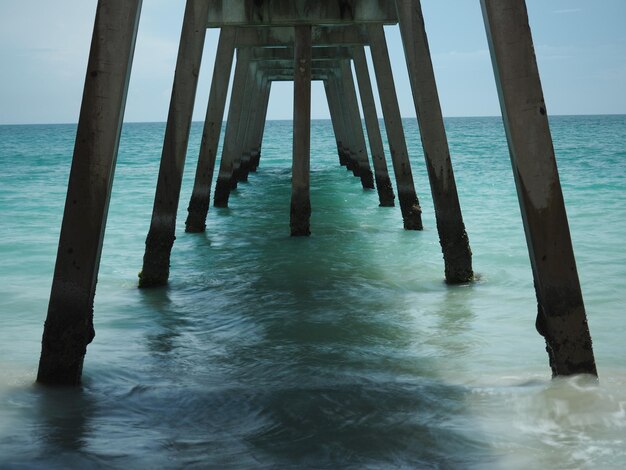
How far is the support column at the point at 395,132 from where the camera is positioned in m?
9.76

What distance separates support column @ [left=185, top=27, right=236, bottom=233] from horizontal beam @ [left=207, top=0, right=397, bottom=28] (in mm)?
817

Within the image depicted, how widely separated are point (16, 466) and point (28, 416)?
0.49 meters

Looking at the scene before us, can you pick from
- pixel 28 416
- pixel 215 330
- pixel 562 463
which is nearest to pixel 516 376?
pixel 562 463

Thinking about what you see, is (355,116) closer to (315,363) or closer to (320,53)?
(320,53)

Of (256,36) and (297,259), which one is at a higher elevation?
(256,36)

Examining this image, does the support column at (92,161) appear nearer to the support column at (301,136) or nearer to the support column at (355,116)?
the support column at (301,136)

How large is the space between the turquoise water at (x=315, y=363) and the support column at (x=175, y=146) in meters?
0.26

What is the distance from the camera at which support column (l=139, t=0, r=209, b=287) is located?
20.2 feet

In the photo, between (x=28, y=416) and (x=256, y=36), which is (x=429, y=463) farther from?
(x=256, y=36)

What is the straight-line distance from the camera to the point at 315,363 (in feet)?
13.5

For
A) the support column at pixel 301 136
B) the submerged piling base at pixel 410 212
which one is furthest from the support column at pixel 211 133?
the submerged piling base at pixel 410 212

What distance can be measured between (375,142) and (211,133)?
3.72 meters

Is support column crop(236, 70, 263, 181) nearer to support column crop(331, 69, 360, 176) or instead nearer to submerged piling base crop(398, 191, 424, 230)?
support column crop(331, 69, 360, 176)

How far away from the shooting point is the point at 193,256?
26.5 ft
